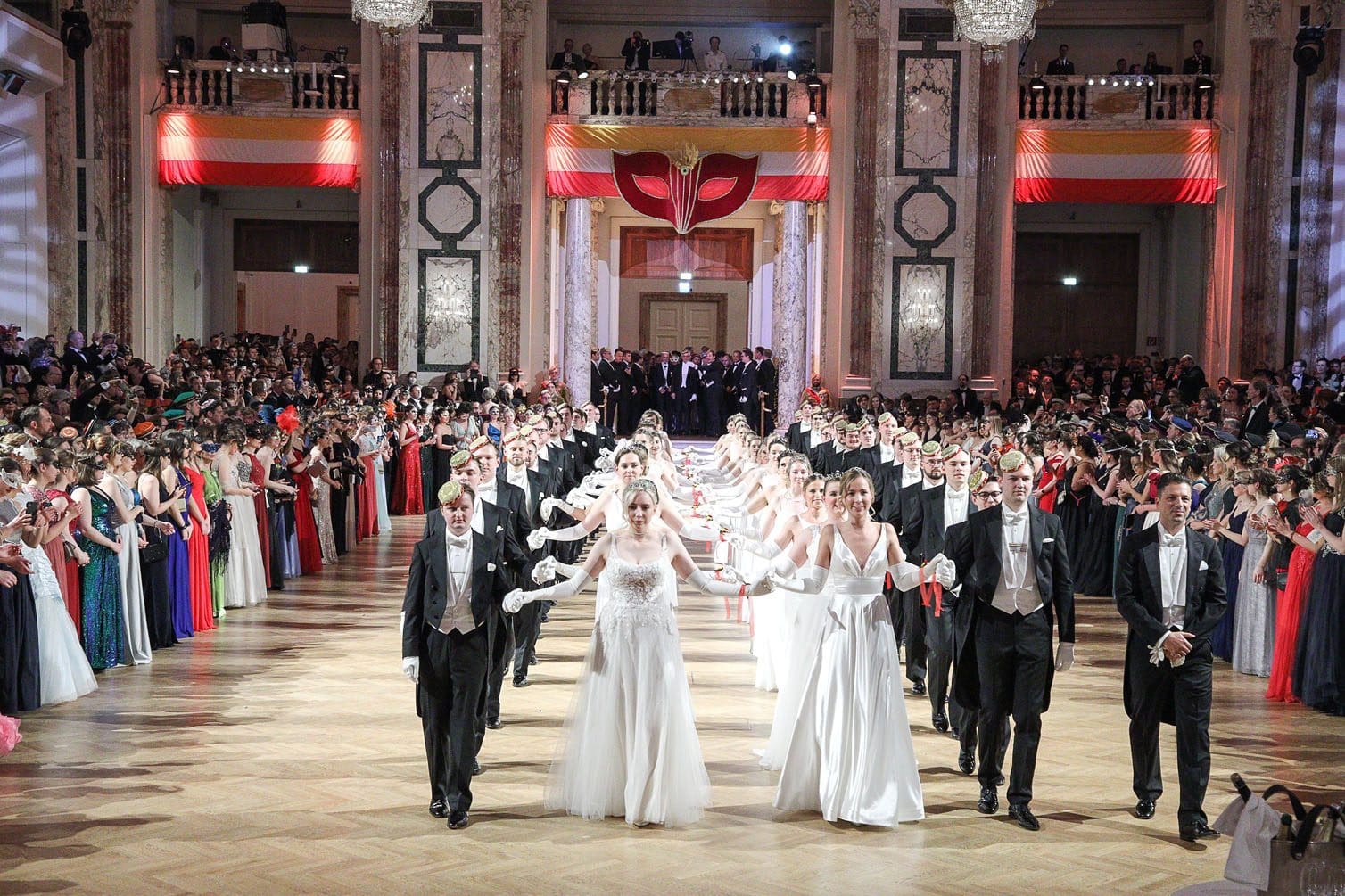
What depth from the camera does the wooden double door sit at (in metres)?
31.3

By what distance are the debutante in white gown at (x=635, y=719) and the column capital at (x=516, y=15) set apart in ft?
59.1

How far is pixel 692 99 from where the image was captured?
23078mm

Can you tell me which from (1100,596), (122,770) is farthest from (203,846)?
(1100,596)

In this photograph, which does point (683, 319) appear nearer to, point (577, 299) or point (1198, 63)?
point (577, 299)

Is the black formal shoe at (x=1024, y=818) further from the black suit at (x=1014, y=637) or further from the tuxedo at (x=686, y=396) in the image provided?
the tuxedo at (x=686, y=396)

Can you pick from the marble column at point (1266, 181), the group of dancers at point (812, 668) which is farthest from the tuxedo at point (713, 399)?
the group of dancers at point (812, 668)

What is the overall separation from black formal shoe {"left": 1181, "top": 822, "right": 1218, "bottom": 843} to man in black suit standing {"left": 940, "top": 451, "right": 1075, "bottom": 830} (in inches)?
23.9

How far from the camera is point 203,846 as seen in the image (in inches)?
231

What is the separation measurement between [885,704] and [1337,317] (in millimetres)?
18599

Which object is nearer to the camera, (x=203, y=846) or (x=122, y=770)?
(x=203, y=846)

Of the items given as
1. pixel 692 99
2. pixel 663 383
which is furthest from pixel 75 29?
pixel 663 383

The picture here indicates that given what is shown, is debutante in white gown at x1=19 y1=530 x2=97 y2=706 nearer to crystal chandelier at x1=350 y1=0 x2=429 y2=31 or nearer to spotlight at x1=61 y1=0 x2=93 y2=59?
crystal chandelier at x1=350 y1=0 x2=429 y2=31

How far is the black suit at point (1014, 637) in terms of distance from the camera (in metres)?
6.26

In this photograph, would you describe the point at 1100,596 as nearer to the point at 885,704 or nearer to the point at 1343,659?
the point at 1343,659
